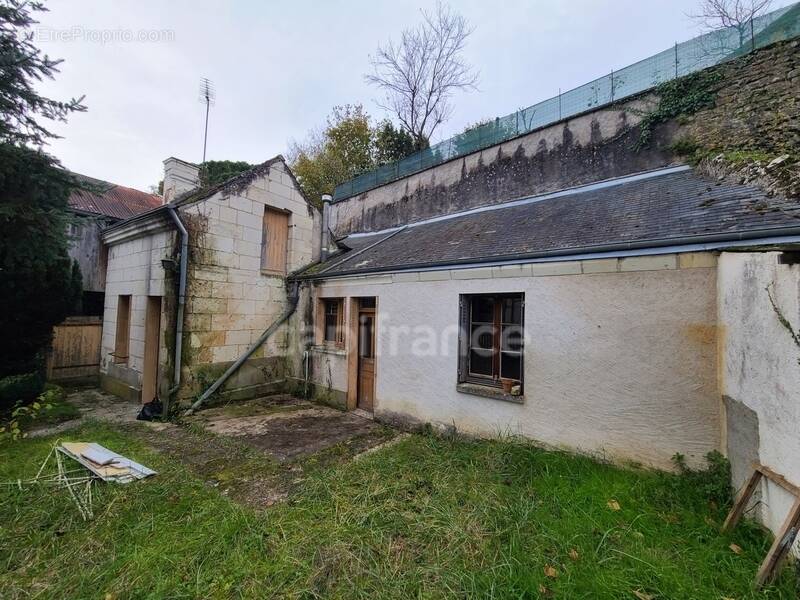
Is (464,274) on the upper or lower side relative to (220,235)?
lower

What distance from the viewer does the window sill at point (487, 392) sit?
504cm

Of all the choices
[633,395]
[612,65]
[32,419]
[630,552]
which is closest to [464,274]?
[633,395]

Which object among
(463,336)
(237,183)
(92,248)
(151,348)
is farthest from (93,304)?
(463,336)

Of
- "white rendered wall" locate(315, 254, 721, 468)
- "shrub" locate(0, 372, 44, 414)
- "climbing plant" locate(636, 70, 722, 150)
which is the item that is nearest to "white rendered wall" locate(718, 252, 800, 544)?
"white rendered wall" locate(315, 254, 721, 468)

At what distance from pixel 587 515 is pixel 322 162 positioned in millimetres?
20585

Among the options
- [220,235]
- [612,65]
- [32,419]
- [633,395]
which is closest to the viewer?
[633,395]

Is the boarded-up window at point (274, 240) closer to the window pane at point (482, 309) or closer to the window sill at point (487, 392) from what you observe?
the window pane at point (482, 309)

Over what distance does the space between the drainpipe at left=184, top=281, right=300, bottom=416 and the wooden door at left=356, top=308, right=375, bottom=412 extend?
2.28 metres

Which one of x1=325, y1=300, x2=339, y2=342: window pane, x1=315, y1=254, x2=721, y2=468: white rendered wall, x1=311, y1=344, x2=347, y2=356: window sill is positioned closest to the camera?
x1=315, y1=254, x2=721, y2=468: white rendered wall

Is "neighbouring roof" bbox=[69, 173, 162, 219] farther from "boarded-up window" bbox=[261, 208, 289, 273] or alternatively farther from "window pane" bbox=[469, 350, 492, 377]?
"window pane" bbox=[469, 350, 492, 377]

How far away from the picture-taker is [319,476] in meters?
4.27

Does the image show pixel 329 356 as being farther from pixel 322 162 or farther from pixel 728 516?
pixel 322 162

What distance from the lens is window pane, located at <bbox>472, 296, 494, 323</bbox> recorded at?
18.5 ft

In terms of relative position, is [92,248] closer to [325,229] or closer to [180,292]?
[180,292]
